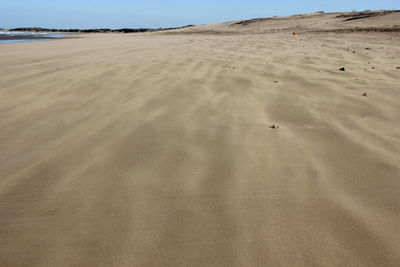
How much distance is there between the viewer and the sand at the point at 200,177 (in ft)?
3.75

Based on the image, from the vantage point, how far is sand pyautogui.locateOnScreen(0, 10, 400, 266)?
114 cm

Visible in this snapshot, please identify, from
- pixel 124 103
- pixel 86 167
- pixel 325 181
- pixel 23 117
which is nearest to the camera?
pixel 325 181

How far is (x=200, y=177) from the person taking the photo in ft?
5.21

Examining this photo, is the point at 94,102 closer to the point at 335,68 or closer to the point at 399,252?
the point at 399,252

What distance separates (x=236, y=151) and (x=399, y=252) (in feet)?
3.05

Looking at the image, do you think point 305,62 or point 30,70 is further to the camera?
point 305,62

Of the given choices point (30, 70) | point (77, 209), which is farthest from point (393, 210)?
point (30, 70)

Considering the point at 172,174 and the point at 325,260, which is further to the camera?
the point at 172,174

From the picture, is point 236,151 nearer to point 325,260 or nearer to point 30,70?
point 325,260

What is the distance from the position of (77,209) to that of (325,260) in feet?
3.14

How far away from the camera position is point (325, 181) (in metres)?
1.55

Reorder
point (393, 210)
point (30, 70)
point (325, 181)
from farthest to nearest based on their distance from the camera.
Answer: point (30, 70) → point (325, 181) → point (393, 210)

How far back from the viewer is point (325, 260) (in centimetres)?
109

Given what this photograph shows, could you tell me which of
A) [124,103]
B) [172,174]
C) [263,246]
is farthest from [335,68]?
[263,246]
